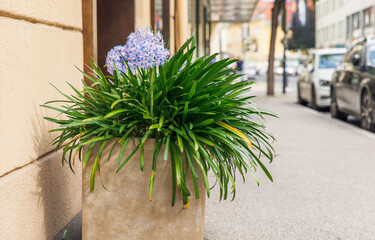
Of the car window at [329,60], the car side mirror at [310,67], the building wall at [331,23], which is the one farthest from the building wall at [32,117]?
the building wall at [331,23]

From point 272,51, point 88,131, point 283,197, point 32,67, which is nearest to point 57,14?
point 32,67

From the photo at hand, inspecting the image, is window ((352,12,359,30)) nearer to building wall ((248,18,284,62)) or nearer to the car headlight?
A: the car headlight

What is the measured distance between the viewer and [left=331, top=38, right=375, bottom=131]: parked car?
10789 millimetres

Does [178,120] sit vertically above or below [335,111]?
above

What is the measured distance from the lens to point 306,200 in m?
5.37

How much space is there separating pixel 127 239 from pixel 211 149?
0.70m

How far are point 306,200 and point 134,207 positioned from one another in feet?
7.84

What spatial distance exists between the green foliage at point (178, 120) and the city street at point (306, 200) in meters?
0.97

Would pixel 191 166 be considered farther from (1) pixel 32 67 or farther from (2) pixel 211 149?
(1) pixel 32 67

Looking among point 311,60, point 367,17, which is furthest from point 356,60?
point 367,17

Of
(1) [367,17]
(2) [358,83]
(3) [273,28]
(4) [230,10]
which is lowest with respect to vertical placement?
(2) [358,83]

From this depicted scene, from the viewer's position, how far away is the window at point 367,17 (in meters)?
52.4

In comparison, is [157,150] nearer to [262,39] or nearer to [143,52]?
[143,52]

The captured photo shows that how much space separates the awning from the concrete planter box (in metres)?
24.9
